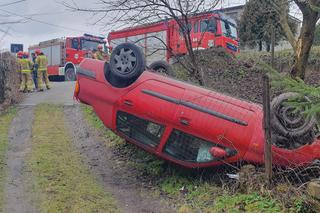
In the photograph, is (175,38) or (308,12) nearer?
(308,12)

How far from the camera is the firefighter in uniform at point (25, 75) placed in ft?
49.5

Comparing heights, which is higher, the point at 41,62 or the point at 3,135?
the point at 41,62

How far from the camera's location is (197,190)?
5469mm

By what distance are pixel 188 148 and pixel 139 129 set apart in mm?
849

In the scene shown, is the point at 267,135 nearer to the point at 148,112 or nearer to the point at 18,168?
the point at 148,112

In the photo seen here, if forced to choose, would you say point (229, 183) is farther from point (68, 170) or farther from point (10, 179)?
point (10, 179)

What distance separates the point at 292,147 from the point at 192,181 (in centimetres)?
151

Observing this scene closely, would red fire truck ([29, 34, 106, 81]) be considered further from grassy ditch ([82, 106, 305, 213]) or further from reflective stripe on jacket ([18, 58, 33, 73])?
grassy ditch ([82, 106, 305, 213])

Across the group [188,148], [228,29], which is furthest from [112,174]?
[228,29]

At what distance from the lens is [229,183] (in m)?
5.33

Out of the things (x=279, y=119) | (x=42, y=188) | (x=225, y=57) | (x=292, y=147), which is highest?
(x=225, y=57)

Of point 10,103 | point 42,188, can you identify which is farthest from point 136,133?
point 10,103

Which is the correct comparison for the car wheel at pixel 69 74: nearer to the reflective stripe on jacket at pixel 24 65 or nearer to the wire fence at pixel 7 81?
the reflective stripe on jacket at pixel 24 65

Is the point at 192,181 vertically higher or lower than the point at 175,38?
lower
